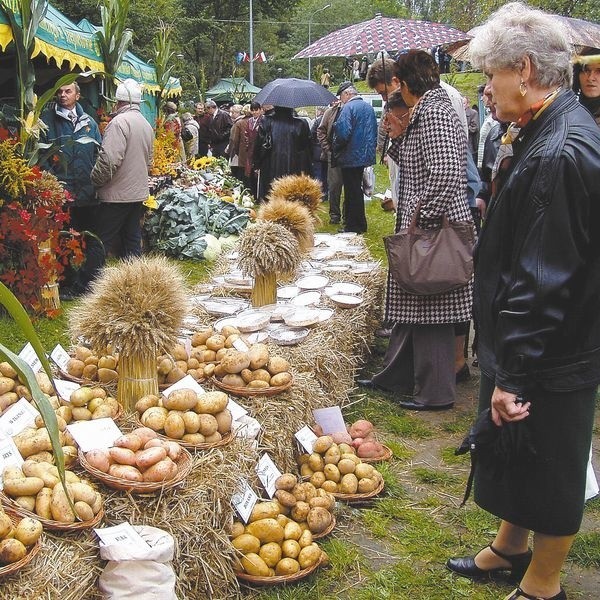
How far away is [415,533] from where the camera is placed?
2.89 meters

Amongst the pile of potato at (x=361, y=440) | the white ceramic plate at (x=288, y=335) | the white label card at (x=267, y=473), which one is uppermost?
the white ceramic plate at (x=288, y=335)

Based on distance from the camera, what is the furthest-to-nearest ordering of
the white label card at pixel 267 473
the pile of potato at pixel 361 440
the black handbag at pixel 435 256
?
the black handbag at pixel 435 256 → the pile of potato at pixel 361 440 → the white label card at pixel 267 473

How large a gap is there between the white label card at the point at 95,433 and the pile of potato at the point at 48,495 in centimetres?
23

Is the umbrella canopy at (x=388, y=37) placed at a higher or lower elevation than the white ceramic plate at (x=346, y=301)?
higher

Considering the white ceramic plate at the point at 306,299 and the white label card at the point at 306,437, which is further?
the white ceramic plate at the point at 306,299

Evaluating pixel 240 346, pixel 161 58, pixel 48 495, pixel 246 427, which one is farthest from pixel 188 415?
pixel 161 58

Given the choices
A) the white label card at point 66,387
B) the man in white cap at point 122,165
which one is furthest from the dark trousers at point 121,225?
the white label card at point 66,387

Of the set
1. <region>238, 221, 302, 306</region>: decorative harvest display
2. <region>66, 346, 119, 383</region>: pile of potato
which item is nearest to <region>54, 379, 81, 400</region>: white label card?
<region>66, 346, 119, 383</region>: pile of potato

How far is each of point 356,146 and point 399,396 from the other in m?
4.97

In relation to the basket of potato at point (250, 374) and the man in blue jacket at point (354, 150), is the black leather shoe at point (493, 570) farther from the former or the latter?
the man in blue jacket at point (354, 150)

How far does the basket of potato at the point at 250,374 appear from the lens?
2840mm

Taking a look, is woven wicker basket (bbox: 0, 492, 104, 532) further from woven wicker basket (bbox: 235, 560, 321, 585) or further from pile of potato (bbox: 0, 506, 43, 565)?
woven wicker basket (bbox: 235, 560, 321, 585)

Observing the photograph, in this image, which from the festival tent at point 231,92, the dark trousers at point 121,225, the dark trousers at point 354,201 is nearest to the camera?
the dark trousers at point 121,225

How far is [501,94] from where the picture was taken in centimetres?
196
